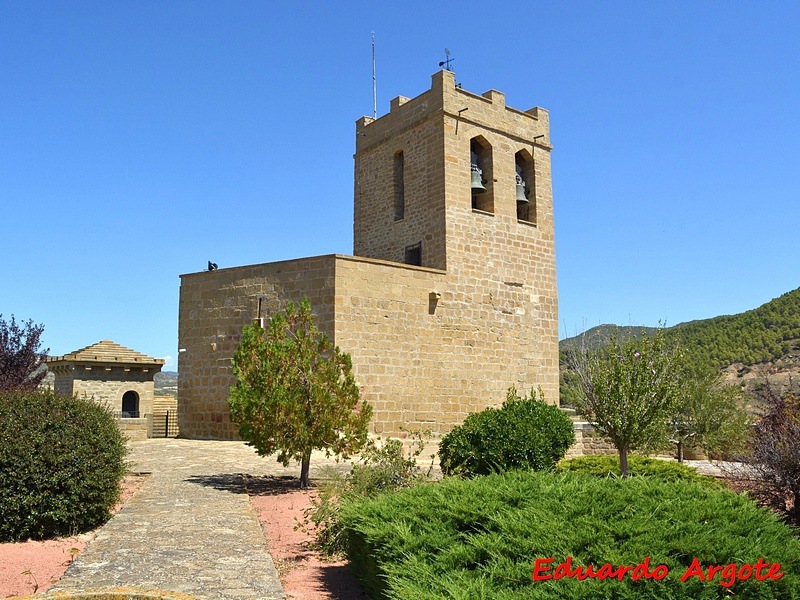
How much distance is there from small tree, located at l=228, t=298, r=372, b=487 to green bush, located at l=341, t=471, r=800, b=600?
394 centimetres

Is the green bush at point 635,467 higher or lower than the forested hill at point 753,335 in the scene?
lower

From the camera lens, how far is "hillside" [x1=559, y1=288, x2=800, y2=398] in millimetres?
36781

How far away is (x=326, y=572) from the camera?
20.1 feet

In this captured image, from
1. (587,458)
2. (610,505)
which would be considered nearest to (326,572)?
(610,505)

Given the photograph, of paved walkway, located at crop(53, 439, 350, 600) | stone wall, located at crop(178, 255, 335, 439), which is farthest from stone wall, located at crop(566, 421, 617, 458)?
paved walkway, located at crop(53, 439, 350, 600)

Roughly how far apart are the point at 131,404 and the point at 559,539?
77.5 feet

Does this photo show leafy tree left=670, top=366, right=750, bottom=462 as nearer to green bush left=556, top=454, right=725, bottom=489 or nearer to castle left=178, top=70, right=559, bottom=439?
castle left=178, top=70, right=559, bottom=439

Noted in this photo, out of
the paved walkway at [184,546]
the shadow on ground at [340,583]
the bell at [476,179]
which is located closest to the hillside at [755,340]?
the bell at [476,179]

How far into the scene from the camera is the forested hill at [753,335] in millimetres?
38656

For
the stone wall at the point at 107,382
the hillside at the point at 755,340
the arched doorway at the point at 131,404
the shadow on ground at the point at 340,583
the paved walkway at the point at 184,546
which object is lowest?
the shadow on ground at the point at 340,583

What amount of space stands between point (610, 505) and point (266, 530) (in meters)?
4.16

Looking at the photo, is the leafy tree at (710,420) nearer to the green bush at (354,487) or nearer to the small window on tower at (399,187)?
the small window on tower at (399,187)

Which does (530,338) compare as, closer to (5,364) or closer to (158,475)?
(158,475)

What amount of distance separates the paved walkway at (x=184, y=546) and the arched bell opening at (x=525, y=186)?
43.5 feet
